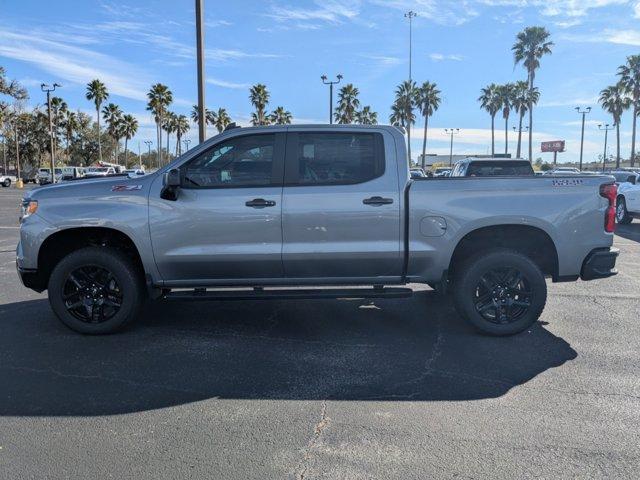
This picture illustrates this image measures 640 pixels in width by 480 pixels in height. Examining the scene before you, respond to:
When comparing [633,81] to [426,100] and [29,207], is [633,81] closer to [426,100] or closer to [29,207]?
[426,100]

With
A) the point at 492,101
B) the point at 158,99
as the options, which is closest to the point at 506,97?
the point at 492,101

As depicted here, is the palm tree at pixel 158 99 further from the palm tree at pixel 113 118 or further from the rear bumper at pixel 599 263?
the rear bumper at pixel 599 263

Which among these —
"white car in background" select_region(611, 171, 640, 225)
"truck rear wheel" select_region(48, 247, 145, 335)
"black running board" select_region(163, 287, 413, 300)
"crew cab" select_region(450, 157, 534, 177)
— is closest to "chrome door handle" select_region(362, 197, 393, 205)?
"black running board" select_region(163, 287, 413, 300)

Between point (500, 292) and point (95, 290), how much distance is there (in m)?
4.03

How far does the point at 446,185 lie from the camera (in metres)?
5.20

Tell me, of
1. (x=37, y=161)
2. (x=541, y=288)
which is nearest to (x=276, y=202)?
(x=541, y=288)

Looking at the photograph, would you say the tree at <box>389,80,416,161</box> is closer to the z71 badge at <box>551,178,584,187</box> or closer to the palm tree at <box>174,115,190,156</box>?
the palm tree at <box>174,115,190,156</box>

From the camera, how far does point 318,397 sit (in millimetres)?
4027

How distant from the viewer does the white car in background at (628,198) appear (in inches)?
637

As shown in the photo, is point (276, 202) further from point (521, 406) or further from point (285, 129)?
point (521, 406)

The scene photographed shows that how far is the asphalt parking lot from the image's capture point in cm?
316

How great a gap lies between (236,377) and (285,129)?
95.6 inches

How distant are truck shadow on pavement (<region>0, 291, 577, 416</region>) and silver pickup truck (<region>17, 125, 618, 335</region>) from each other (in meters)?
0.44

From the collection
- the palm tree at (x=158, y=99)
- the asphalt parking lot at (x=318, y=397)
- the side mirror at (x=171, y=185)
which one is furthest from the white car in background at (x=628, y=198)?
the palm tree at (x=158, y=99)
